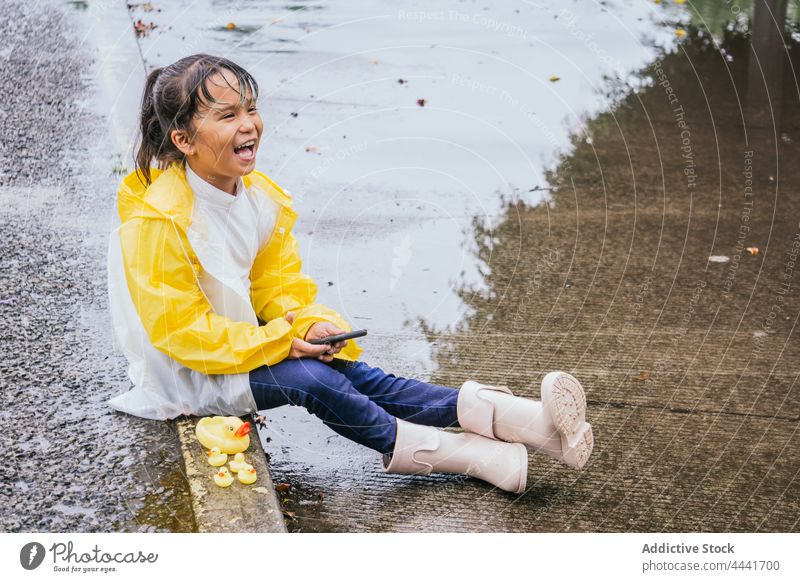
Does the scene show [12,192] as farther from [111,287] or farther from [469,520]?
[469,520]

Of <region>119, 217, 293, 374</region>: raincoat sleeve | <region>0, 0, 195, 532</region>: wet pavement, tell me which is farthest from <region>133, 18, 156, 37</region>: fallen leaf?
<region>119, 217, 293, 374</region>: raincoat sleeve

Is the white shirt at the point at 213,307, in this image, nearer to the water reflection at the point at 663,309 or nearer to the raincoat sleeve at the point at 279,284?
the raincoat sleeve at the point at 279,284

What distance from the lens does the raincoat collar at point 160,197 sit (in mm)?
2857

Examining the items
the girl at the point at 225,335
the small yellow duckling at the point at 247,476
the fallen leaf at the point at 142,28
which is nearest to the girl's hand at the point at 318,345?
the girl at the point at 225,335

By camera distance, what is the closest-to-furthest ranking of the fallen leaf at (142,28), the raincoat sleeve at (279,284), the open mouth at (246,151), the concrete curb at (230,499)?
the concrete curb at (230,499) → the open mouth at (246,151) → the raincoat sleeve at (279,284) → the fallen leaf at (142,28)

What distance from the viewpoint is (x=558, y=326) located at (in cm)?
383

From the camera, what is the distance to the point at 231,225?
3033 mm

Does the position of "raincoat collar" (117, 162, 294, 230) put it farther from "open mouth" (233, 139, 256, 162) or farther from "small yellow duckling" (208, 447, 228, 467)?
"small yellow duckling" (208, 447, 228, 467)

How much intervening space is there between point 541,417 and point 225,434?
898 millimetres

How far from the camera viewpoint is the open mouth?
293cm

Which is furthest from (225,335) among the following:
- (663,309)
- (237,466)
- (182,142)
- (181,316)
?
(663,309)

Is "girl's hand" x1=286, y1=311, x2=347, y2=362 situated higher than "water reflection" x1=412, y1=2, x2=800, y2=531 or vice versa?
"water reflection" x1=412, y1=2, x2=800, y2=531

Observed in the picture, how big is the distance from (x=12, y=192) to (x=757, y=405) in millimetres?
3270

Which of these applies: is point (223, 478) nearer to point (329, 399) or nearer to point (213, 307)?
point (329, 399)
